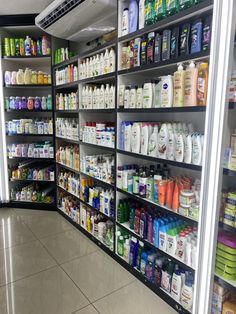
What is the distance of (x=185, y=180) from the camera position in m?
1.86

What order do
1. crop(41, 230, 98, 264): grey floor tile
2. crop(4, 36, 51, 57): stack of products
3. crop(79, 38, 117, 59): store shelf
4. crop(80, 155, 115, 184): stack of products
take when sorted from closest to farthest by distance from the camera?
crop(79, 38, 117, 59): store shelf < crop(80, 155, 115, 184): stack of products < crop(41, 230, 98, 264): grey floor tile < crop(4, 36, 51, 57): stack of products

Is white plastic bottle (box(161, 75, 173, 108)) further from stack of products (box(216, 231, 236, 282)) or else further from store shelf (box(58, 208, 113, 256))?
store shelf (box(58, 208, 113, 256))

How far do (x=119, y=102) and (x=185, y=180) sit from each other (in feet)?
2.97

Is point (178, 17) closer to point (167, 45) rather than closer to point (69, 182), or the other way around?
point (167, 45)

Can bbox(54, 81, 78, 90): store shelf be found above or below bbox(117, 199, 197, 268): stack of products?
above

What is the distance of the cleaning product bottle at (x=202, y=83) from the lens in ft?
4.85

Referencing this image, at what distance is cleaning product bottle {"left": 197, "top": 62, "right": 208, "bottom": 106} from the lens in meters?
1.48

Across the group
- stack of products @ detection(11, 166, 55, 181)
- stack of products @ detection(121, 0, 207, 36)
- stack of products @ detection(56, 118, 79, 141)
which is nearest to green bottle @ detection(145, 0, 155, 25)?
stack of products @ detection(121, 0, 207, 36)

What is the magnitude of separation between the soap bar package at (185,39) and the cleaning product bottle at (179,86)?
92 millimetres

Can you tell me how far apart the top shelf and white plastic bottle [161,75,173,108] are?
1.19 feet

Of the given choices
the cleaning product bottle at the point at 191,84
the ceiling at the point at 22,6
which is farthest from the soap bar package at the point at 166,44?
the ceiling at the point at 22,6

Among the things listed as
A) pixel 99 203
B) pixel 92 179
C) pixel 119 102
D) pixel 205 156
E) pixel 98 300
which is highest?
pixel 119 102

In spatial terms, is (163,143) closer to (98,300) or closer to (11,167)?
(98,300)

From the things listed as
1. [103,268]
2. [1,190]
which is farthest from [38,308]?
[1,190]
